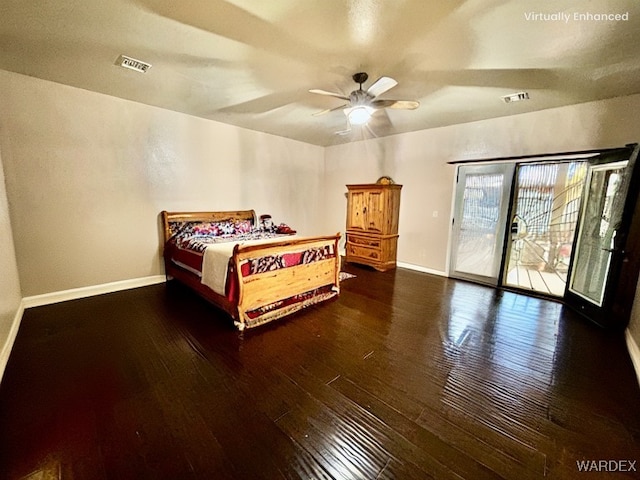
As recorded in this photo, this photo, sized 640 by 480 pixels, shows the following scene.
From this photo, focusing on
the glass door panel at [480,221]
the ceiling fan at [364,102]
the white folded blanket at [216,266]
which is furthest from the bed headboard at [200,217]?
the glass door panel at [480,221]

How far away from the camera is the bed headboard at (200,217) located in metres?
4.20

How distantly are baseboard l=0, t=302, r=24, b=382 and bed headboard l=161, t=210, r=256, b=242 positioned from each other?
1.77 m

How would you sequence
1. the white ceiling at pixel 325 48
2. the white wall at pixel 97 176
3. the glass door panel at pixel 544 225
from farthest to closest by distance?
1. the glass door panel at pixel 544 225
2. the white wall at pixel 97 176
3. the white ceiling at pixel 325 48

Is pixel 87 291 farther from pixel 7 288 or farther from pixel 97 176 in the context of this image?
pixel 97 176

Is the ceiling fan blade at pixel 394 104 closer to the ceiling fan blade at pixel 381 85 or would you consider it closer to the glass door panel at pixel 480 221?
the ceiling fan blade at pixel 381 85

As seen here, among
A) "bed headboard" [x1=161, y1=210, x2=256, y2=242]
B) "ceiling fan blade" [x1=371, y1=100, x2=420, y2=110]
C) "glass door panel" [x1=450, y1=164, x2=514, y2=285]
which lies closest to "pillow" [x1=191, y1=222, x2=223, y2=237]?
"bed headboard" [x1=161, y1=210, x2=256, y2=242]

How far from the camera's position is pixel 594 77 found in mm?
2781

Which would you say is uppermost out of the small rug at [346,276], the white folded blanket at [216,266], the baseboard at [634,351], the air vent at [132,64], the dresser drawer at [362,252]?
the air vent at [132,64]

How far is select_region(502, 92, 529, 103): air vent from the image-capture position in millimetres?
3304

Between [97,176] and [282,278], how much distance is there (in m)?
2.92

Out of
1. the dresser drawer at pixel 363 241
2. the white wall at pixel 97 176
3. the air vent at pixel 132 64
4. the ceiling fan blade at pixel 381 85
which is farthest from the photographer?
the dresser drawer at pixel 363 241

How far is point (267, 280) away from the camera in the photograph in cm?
301

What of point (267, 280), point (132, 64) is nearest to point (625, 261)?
point (267, 280)

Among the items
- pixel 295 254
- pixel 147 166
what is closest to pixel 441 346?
pixel 295 254
